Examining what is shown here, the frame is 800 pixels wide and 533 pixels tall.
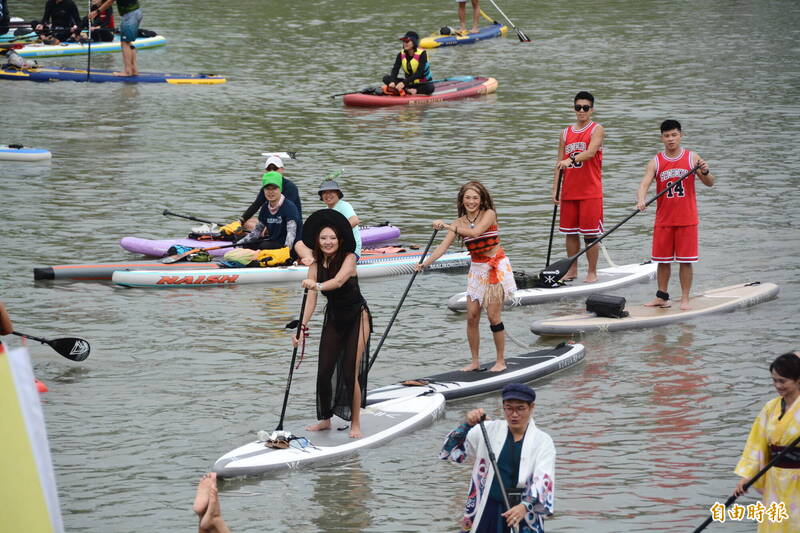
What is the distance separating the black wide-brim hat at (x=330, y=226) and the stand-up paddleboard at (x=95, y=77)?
18.8 m

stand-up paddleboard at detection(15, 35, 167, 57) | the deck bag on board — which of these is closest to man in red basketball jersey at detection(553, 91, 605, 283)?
the deck bag on board

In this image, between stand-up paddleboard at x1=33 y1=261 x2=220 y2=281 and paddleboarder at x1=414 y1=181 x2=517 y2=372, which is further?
stand-up paddleboard at x1=33 y1=261 x2=220 y2=281

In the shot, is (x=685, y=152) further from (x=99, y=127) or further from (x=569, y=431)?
(x=99, y=127)

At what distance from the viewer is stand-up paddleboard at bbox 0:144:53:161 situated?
20641 millimetres

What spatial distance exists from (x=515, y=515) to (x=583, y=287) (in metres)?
7.97

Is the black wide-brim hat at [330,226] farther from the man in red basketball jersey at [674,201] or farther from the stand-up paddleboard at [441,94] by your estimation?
the stand-up paddleboard at [441,94]

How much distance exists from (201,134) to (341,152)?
3.02 m

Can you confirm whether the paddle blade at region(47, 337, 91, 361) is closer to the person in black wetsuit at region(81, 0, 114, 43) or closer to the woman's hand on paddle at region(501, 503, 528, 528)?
the woman's hand on paddle at region(501, 503, 528, 528)

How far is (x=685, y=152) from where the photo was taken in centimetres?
1290

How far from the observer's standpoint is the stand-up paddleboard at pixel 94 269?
47.8ft

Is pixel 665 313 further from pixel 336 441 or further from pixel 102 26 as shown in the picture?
pixel 102 26

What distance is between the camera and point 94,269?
14.7 meters

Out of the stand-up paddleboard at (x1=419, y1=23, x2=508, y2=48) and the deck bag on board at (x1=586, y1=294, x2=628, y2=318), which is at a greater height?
the stand-up paddleboard at (x1=419, y1=23, x2=508, y2=48)

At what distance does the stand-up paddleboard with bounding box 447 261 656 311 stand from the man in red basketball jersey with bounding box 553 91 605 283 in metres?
0.23
